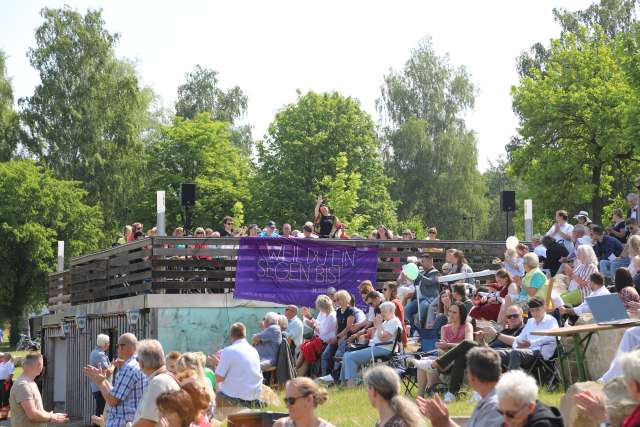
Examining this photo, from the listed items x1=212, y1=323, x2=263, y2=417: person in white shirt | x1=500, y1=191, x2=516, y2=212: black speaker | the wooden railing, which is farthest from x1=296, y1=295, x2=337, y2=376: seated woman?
x1=500, y1=191, x2=516, y2=212: black speaker

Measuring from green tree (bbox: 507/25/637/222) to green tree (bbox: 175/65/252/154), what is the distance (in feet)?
86.8

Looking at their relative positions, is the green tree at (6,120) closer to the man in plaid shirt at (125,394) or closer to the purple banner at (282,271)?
the purple banner at (282,271)

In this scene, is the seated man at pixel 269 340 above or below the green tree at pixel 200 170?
below

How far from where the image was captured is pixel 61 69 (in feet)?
181

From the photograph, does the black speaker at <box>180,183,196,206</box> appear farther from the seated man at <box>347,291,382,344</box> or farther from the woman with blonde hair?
the woman with blonde hair

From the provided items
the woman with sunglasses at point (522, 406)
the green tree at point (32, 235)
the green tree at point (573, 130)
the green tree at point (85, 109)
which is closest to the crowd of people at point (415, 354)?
the woman with sunglasses at point (522, 406)

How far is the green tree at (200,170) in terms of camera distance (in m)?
53.8

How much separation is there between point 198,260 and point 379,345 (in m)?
6.65

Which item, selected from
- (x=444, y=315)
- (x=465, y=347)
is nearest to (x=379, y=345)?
(x=444, y=315)

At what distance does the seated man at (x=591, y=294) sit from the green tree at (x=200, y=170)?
1548 inches

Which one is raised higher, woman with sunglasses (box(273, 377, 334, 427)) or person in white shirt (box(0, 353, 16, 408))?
woman with sunglasses (box(273, 377, 334, 427))

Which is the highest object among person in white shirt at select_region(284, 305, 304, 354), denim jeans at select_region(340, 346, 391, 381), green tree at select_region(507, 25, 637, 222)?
green tree at select_region(507, 25, 637, 222)

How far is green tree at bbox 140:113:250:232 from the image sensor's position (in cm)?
5381

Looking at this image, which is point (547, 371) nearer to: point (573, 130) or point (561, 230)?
point (561, 230)
